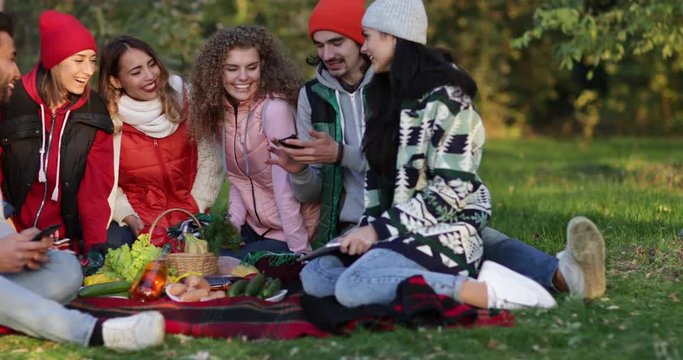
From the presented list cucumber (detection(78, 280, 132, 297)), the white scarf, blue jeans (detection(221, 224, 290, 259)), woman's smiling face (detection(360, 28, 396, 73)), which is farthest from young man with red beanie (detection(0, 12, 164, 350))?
woman's smiling face (detection(360, 28, 396, 73))

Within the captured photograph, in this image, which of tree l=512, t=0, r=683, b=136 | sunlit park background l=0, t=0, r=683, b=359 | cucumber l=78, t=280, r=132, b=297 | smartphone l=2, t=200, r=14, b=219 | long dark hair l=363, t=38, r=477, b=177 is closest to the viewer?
sunlit park background l=0, t=0, r=683, b=359

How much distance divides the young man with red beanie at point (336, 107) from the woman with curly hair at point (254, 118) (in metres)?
0.17

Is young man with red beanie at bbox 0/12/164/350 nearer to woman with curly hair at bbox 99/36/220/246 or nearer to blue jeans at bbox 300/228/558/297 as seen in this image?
blue jeans at bbox 300/228/558/297

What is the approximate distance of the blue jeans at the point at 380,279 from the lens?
185 inches

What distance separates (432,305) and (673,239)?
230 cm

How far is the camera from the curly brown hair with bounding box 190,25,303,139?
626cm

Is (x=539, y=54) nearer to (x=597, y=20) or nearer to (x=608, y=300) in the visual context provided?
(x=597, y=20)

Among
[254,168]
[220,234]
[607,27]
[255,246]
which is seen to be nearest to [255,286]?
[220,234]

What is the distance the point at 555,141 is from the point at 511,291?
52.2 ft

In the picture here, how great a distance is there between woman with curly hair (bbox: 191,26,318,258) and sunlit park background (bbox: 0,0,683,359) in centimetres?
161

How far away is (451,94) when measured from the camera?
4.92 m

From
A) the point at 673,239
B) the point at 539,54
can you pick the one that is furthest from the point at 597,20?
the point at 539,54

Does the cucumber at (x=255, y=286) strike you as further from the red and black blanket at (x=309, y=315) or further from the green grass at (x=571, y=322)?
the green grass at (x=571, y=322)

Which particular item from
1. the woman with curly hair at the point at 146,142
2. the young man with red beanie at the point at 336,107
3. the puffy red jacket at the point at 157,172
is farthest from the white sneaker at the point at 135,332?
the puffy red jacket at the point at 157,172
